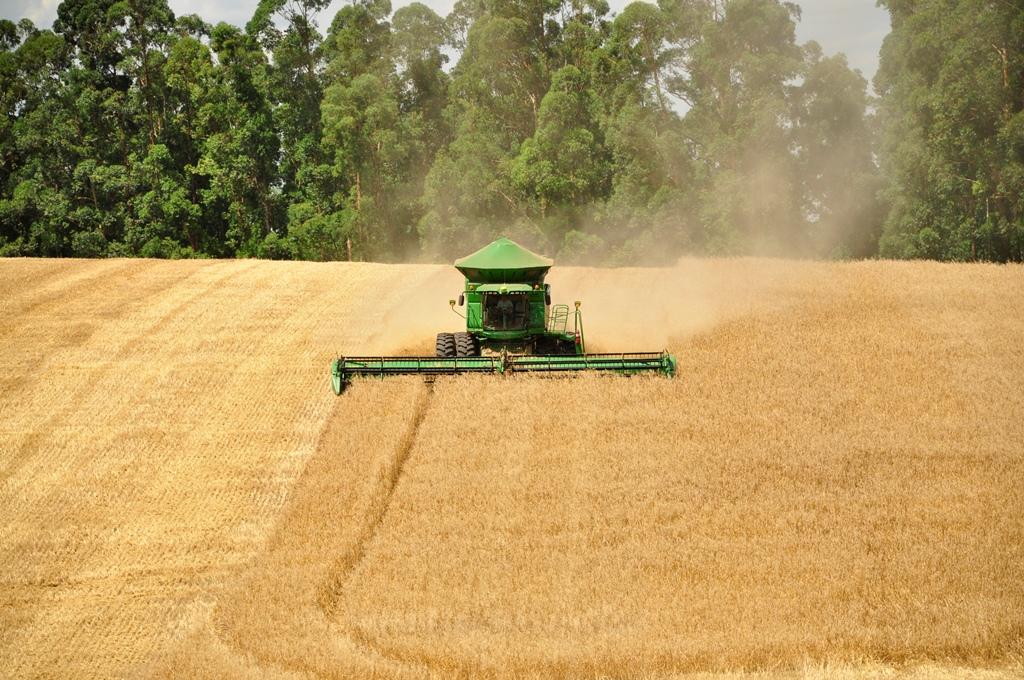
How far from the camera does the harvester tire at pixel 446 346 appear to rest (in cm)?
2306

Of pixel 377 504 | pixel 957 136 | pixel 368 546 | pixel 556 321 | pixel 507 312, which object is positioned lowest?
pixel 368 546

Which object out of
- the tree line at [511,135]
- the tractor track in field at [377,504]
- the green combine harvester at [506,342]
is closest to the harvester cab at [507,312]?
the green combine harvester at [506,342]

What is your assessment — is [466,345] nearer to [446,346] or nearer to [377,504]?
[446,346]

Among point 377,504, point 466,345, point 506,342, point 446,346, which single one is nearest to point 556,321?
point 506,342

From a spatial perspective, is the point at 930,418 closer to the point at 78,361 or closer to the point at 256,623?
the point at 256,623

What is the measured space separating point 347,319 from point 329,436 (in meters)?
8.97

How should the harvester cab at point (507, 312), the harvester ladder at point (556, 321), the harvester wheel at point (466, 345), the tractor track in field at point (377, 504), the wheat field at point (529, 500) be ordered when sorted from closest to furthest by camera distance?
the wheat field at point (529, 500) < the tractor track in field at point (377, 504) < the harvester wheel at point (466, 345) < the harvester cab at point (507, 312) < the harvester ladder at point (556, 321)

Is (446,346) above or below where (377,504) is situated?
above

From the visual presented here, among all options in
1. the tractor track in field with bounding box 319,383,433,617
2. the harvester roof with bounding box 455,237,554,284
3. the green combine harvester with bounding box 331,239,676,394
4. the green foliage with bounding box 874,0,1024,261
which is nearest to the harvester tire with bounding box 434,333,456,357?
the green combine harvester with bounding box 331,239,676,394

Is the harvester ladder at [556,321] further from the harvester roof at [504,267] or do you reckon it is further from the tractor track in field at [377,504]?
the tractor track in field at [377,504]

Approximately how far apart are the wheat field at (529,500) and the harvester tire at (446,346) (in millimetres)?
858

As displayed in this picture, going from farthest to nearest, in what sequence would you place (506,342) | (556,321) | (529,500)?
1. (556,321)
2. (506,342)
3. (529,500)

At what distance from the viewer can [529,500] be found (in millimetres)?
17672

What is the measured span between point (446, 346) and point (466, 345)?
473mm
